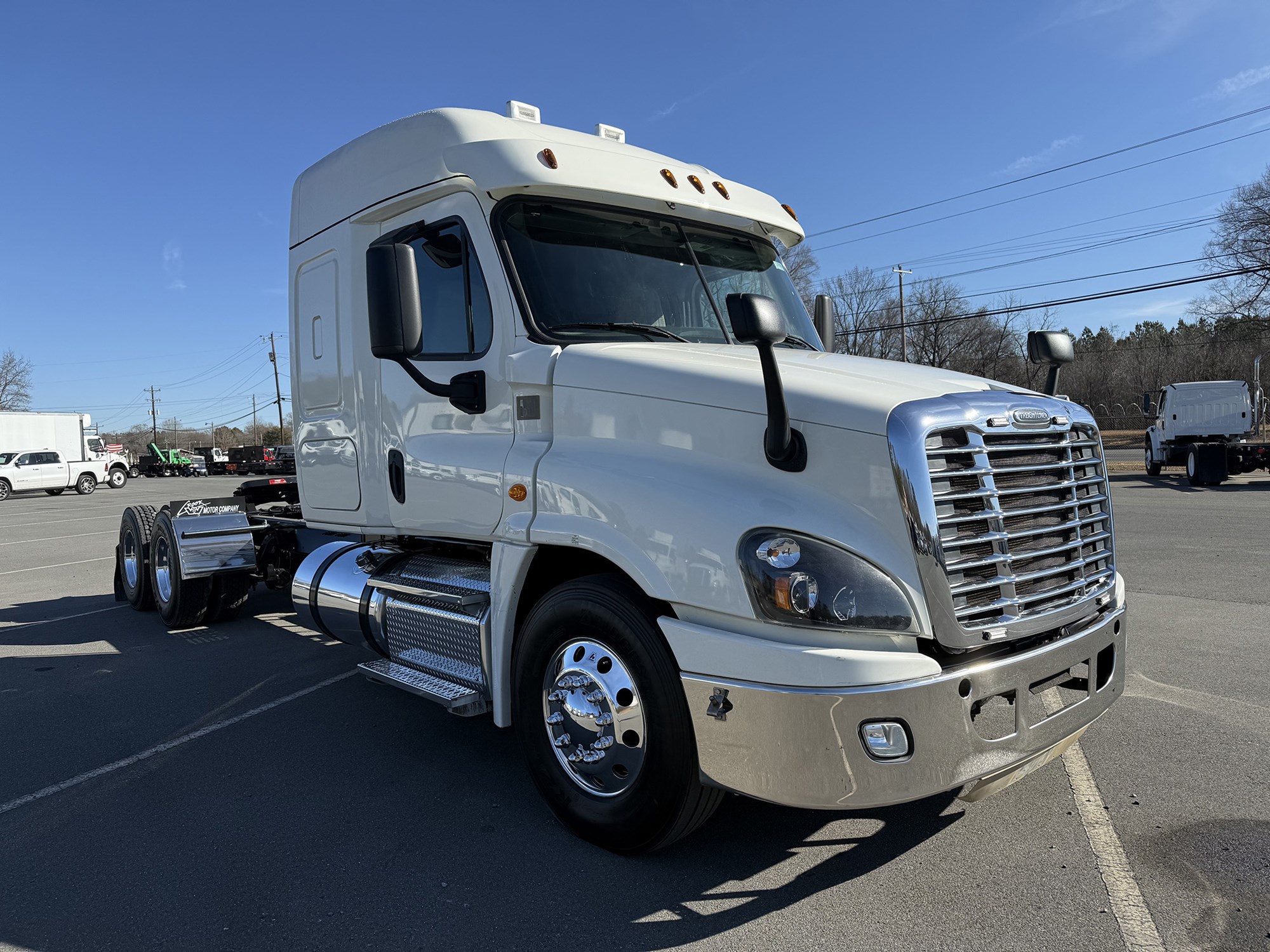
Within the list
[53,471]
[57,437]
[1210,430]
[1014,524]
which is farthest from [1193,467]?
[57,437]

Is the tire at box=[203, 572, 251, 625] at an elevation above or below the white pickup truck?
below

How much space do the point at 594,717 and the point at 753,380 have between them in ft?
4.52

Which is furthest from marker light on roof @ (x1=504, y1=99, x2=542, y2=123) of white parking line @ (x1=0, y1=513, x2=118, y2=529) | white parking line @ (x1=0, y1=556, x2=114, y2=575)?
white parking line @ (x1=0, y1=513, x2=118, y2=529)

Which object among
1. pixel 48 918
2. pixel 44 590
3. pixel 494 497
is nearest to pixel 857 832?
pixel 494 497

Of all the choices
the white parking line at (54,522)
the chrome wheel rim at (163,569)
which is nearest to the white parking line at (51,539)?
the white parking line at (54,522)

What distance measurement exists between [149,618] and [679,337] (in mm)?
6739

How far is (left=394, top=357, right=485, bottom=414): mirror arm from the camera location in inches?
151

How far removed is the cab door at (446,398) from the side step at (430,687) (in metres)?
0.71

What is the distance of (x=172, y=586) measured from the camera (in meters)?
7.37

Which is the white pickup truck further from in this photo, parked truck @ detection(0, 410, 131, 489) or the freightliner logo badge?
the freightliner logo badge

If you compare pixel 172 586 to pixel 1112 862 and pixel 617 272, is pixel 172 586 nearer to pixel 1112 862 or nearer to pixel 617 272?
pixel 617 272

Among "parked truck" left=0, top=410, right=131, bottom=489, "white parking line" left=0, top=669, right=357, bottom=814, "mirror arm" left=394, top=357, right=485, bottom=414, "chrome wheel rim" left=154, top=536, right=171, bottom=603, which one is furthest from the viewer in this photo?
"parked truck" left=0, top=410, right=131, bottom=489

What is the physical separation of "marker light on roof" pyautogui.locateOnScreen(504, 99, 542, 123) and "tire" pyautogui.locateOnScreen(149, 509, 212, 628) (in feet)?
16.2

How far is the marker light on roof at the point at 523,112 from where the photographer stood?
14.4 feet
